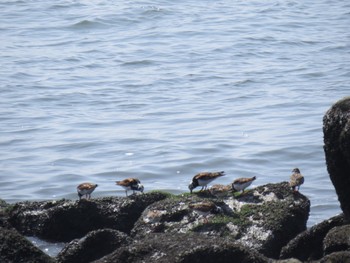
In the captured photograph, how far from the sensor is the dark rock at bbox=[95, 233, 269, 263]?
841cm

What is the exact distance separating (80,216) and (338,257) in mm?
4123

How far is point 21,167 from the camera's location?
54.7 feet

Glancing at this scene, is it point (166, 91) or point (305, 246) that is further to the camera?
point (166, 91)

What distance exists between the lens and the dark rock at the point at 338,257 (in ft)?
26.2

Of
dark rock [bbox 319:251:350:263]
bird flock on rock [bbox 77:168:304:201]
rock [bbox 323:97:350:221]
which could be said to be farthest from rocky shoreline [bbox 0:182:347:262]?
dark rock [bbox 319:251:350:263]

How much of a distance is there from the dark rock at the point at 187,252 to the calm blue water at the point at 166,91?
5.04 meters

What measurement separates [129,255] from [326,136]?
8.10ft

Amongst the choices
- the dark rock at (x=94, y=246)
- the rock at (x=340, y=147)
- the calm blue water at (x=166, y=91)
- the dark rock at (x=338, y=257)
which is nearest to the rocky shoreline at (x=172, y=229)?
the dark rock at (x=94, y=246)

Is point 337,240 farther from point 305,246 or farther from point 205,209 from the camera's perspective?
point 205,209

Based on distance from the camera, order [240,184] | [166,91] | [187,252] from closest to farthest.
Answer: [187,252] → [240,184] → [166,91]

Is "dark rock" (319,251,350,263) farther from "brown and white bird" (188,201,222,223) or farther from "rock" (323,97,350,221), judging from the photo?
"brown and white bird" (188,201,222,223)

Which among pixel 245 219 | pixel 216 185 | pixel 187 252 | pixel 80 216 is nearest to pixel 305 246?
pixel 245 219

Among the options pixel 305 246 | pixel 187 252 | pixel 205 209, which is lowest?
pixel 305 246

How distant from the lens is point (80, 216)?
37.1 feet
